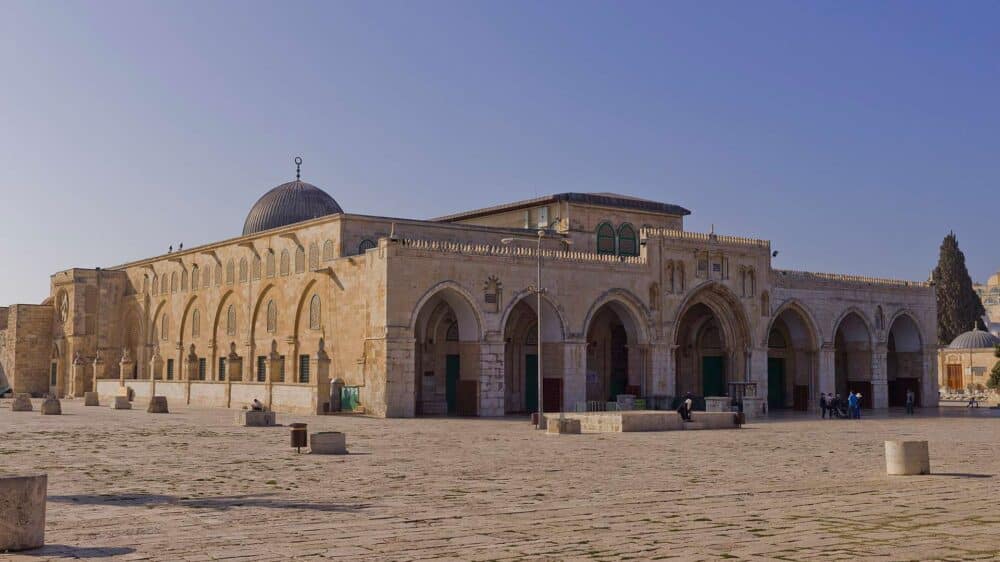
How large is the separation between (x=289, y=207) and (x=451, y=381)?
15442 mm

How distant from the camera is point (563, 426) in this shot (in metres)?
29.2

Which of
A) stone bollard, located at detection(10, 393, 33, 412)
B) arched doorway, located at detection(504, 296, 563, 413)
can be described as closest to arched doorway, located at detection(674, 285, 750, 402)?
arched doorway, located at detection(504, 296, 563, 413)

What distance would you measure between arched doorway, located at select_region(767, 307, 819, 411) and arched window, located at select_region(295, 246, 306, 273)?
2275cm

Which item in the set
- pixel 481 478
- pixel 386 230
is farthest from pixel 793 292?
pixel 481 478

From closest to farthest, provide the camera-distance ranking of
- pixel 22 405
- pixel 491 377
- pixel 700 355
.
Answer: pixel 491 377, pixel 22 405, pixel 700 355

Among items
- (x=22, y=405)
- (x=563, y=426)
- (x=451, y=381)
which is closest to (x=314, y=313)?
(x=451, y=381)

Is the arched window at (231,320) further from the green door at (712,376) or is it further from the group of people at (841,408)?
the group of people at (841,408)

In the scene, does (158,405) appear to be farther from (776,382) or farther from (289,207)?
(776,382)

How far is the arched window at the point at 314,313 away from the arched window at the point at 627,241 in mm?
15067

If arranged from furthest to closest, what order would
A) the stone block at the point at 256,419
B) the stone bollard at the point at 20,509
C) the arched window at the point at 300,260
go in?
1. the arched window at the point at 300,260
2. the stone block at the point at 256,419
3. the stone bollard at the point at 20,509

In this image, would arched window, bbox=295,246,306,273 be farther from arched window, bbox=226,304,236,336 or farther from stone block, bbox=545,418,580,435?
stone block, bbox=545,418,580,435

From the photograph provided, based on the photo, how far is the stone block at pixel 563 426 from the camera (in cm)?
2920

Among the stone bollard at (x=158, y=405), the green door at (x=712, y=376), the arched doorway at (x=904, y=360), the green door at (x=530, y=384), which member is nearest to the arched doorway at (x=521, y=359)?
the green door at (x=530, y=384)

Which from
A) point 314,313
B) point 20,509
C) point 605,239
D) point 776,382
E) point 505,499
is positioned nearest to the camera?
point 20,509
